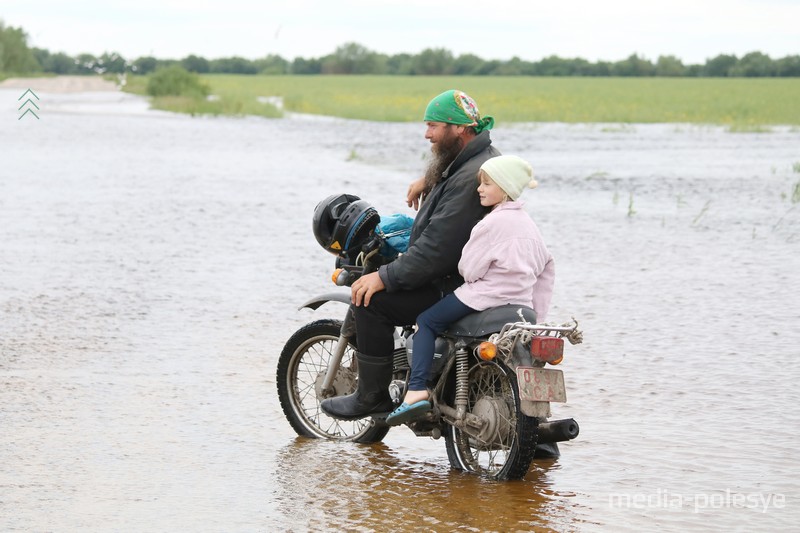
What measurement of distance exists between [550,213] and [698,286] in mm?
7248

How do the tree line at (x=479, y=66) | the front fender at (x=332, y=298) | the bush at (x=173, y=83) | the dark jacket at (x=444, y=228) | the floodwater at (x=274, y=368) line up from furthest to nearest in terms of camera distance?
1. the tree line at (x=479, y=66)
2. the bush at (x=173, y=83)
3. the front fender at (x=332, y=298)
4. the dark jacket at (x=444, y=228)
5. the floodwater at (x=274, y=368)

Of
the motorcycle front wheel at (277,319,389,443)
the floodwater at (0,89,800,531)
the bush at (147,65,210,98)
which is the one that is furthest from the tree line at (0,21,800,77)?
the motorcycle front wheel at (277,319,389,443)

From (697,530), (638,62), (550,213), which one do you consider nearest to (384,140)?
(550,213)

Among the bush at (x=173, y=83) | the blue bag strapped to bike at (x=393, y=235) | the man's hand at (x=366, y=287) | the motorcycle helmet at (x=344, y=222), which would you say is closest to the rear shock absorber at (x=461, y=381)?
the man's hand at (x=366, y=287)

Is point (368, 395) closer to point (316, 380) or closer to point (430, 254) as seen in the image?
point (316, 380)

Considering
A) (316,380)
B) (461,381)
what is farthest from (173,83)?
(461,381)

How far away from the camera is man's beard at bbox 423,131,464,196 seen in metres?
6.62

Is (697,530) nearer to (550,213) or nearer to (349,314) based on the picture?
(349,314)

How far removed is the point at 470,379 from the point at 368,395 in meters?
0.57

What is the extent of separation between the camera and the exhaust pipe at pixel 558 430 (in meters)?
6.37

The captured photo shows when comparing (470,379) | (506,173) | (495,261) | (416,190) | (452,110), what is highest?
(452,110)

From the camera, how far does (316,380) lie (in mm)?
7305

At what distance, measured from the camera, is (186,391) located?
834cm

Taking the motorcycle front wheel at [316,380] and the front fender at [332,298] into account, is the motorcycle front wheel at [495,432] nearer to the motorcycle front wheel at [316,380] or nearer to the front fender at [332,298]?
the motorcycle front wheel at [316,380]
